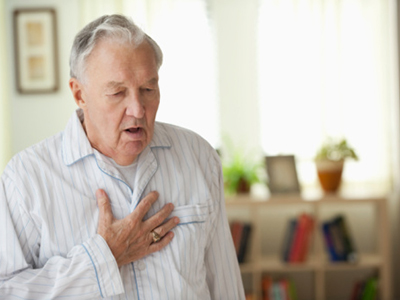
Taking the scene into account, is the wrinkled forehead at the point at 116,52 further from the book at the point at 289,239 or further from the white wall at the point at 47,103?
A: the white wall at the point at 47,103

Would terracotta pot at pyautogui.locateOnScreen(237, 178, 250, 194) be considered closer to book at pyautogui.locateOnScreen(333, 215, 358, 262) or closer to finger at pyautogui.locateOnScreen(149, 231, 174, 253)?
book at pyautogui.locateOnScreen(333, 215, 358, 262)

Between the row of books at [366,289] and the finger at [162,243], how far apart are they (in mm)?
2836

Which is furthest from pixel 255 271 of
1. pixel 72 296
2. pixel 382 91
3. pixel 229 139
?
pixel 72 296

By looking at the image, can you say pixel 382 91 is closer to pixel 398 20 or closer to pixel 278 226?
pixel 398 20

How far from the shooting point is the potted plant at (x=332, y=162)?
370 cm

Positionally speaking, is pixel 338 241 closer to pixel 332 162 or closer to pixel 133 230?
pixel 332 162

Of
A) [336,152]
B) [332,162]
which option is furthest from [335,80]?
[332,162]

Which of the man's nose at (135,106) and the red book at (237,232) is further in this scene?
the red book at (237,232)

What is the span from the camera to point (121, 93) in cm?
125

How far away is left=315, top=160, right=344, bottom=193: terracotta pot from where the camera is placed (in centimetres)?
370

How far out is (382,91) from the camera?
4059 millimetres

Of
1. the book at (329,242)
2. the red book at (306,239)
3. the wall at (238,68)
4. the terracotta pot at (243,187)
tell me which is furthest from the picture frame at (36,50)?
the book at (329,242)

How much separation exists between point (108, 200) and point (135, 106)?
0.26 metres

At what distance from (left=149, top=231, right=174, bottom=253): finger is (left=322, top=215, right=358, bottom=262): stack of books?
2.62 metres
